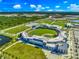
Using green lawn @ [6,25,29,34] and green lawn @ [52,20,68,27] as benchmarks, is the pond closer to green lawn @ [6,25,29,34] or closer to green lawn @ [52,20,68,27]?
green lawn @ [6,25,29,34]

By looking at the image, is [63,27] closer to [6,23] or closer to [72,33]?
[72,33]

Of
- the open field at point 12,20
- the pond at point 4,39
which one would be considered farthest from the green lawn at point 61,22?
the pond at point 4,39

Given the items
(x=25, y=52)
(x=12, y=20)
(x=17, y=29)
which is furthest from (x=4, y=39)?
(x=25, y=52)

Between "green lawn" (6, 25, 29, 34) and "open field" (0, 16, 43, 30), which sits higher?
"open field" (0, 16, 43, 30)

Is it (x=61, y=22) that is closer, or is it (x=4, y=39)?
(x=4, y=39)

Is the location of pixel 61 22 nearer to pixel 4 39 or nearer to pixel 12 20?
pixel 12 20

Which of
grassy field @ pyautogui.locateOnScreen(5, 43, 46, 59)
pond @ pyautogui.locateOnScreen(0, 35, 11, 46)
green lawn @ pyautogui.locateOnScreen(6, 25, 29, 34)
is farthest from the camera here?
green lawn @ pyautogui.locateOnScreen(6, 25, 29, 34)

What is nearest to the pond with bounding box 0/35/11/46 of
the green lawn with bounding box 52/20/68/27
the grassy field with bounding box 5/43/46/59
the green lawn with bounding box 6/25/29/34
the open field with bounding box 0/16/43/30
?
the green lawn with bounding box 6/25/29/34

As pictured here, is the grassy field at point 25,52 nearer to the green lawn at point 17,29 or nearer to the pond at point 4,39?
the pond at point 4,39
